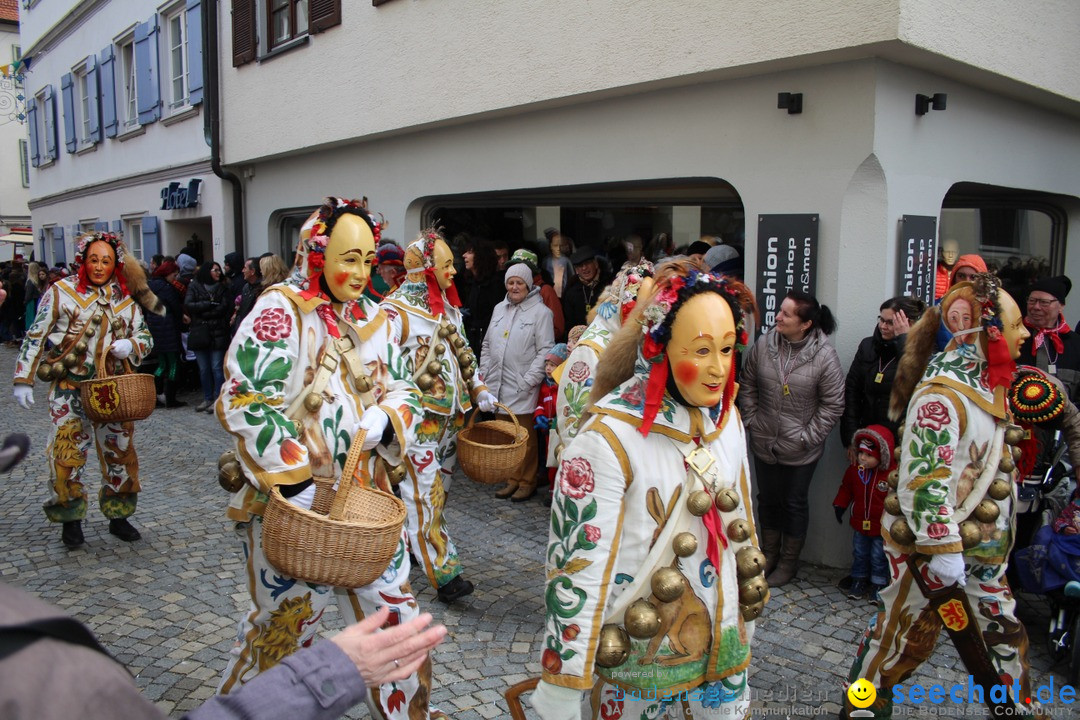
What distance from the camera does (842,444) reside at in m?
5.22

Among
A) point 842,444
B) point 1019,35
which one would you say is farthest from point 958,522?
point 1019,35

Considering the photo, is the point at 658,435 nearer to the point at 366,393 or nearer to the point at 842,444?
the point at 366,393

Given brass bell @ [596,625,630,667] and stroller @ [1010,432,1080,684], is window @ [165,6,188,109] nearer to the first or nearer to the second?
stroller @ [1010,432,1080,684]

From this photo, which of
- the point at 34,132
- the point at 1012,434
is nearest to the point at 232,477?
the point at 1012,434

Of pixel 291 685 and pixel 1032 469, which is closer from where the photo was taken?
pixel 291 685

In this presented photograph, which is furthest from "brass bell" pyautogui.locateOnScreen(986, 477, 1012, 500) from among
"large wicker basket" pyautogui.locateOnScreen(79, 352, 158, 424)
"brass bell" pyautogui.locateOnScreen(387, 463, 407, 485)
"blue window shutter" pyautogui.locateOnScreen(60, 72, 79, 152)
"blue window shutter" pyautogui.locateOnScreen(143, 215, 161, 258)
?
"blue window shutter" pyautogui.locateOnScreen(60, 72, 79, 152)

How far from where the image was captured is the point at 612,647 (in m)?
2.23

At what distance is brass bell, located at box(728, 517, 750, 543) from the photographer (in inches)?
93.0

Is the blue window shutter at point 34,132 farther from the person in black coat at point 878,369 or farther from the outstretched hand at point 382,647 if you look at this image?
the outstretched hand at point 382,647

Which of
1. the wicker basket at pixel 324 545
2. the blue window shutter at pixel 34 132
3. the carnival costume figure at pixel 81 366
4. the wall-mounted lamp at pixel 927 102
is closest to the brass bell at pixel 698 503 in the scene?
the wicker basket at pixel 324 545

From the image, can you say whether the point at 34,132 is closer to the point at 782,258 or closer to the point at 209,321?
the point at 209,321

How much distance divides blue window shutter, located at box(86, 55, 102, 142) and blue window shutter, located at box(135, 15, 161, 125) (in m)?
2.56

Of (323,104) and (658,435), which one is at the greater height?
(323,104)

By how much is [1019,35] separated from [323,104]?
712cm
